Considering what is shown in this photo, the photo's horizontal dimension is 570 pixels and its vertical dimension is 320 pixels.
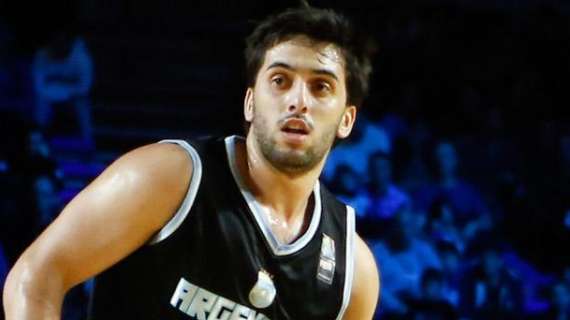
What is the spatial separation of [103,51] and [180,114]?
1.96ft

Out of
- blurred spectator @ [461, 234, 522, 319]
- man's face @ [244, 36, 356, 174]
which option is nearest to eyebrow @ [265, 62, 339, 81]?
man's face @ [244, 36, 356, 174]

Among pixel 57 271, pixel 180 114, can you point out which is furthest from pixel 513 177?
pixel 57 271

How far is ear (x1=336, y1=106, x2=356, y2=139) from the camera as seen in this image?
9.12 ft

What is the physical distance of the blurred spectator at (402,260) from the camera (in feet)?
18.2

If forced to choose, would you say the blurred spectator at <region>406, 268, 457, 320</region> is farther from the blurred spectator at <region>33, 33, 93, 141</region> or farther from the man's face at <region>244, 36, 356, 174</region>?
the man's face at <region>244, 36, 356, 174</region>

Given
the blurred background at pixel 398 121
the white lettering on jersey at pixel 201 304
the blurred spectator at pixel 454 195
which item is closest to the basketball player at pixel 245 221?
the white lettering on jersey at pixel 201 304

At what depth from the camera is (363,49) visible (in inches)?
110

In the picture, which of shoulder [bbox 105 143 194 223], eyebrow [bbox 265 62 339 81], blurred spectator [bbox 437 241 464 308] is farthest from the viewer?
blurred spectator [bbox 437 241 464 308]

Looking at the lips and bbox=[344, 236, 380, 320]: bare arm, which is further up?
the lips

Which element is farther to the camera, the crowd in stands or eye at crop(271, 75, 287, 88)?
the crowd in stands

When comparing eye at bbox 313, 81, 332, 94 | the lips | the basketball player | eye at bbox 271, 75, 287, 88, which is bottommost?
the basketball player

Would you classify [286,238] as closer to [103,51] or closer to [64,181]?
[64,181]

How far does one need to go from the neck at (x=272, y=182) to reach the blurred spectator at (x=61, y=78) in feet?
11.1

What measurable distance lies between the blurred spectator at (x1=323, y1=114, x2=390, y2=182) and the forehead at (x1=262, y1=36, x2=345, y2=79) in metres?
3.02
